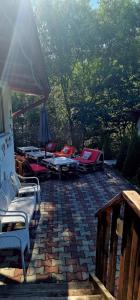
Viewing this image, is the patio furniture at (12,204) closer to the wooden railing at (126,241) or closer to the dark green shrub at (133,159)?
the wooden railing at (126,241)

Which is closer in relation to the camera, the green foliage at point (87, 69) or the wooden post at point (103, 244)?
the wooden post at point (103, 244)

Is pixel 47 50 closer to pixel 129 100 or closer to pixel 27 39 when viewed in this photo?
pixel 129 100

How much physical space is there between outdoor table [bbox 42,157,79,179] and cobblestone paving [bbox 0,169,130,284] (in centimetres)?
112

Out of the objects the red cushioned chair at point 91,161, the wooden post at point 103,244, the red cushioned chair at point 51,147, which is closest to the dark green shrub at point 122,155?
the red cushioned chair at point 91,161

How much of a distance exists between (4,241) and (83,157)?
26.2 ft

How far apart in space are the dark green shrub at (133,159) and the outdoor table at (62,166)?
1973 millimetres

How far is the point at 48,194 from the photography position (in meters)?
8.13

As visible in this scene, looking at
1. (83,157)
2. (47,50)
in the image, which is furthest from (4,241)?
(47,50)

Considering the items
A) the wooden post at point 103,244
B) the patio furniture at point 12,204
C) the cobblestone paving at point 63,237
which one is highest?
the wooden post at point 103,244

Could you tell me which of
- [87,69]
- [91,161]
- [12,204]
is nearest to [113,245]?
[12,204]

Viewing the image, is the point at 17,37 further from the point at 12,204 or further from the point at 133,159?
the point at 133,159

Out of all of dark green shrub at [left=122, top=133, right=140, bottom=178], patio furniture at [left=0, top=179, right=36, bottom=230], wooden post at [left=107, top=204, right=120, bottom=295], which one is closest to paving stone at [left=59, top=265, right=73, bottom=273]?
patio furniture at [left=0, top=179, right=36, bottom=230]

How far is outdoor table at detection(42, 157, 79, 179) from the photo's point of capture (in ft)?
33.2

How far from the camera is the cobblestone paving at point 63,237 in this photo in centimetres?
404
